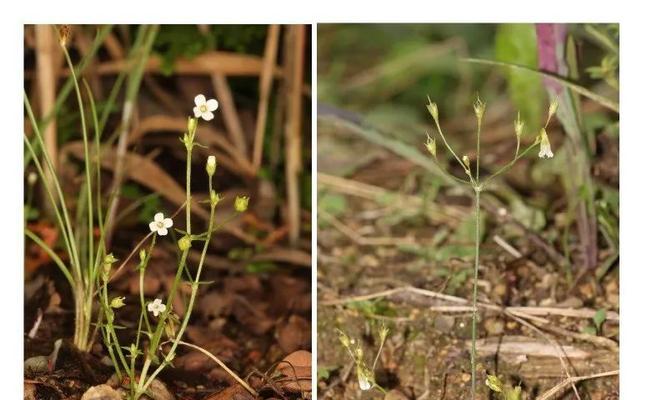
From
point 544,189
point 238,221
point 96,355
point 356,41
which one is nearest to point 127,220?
point 238,221

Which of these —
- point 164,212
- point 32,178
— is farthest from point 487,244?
point 32,178

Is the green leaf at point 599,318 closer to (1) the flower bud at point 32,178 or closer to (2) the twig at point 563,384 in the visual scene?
(2) the twig at point 563,384

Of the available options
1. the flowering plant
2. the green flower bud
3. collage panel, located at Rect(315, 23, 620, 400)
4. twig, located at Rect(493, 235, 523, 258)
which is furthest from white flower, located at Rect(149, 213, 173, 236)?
twig, located at Rect(493, 235, 523, 258)

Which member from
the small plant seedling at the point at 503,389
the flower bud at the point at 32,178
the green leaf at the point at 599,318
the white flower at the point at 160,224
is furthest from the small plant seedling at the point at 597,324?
the flower bud at the point at 32,178

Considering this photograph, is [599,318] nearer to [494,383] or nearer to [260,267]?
[494,383]

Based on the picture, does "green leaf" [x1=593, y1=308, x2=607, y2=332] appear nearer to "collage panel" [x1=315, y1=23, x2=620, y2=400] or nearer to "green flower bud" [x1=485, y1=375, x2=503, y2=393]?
"collage panel" [x1=315, y1=23, x2=620, y2=400]

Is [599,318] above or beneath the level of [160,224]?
beneath
